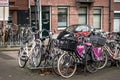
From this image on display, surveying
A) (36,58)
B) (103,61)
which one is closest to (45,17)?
(103,61)

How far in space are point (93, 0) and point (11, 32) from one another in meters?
13.0

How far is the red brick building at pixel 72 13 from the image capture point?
29.6 metres

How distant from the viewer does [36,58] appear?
10.8 meters

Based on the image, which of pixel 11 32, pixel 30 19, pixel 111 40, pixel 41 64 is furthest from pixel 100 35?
pixel 30 19

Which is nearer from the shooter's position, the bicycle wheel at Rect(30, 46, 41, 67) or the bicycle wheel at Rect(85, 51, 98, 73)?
the bicycle wheel at Rect(85, 51, 98, 73)

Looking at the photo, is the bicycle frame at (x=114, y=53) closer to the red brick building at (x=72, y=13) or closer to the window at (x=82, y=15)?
the red brick building at (x=72, y=13)

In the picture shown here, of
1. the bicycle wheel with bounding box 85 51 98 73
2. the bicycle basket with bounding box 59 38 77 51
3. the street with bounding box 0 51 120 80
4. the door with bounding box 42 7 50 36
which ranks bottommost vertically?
the street with bounding box 0 51 120 80

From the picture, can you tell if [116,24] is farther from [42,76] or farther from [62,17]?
[42,76]

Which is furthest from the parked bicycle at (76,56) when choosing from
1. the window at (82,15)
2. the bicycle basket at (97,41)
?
the window at (82,15)

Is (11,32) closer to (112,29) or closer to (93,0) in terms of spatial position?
(93,0)

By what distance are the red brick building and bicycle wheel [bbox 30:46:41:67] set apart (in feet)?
60.3

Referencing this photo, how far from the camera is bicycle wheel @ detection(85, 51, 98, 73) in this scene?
10516 millimetres

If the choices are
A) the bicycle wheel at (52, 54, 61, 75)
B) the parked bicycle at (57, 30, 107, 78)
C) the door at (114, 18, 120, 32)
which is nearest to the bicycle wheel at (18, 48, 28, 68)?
the bicycle wheel at (52, 54, 61, 75)

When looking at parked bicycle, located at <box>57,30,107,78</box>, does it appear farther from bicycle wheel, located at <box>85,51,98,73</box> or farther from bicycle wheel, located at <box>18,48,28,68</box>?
bicycle wheel, located at <box>18,48,28,68</box>
